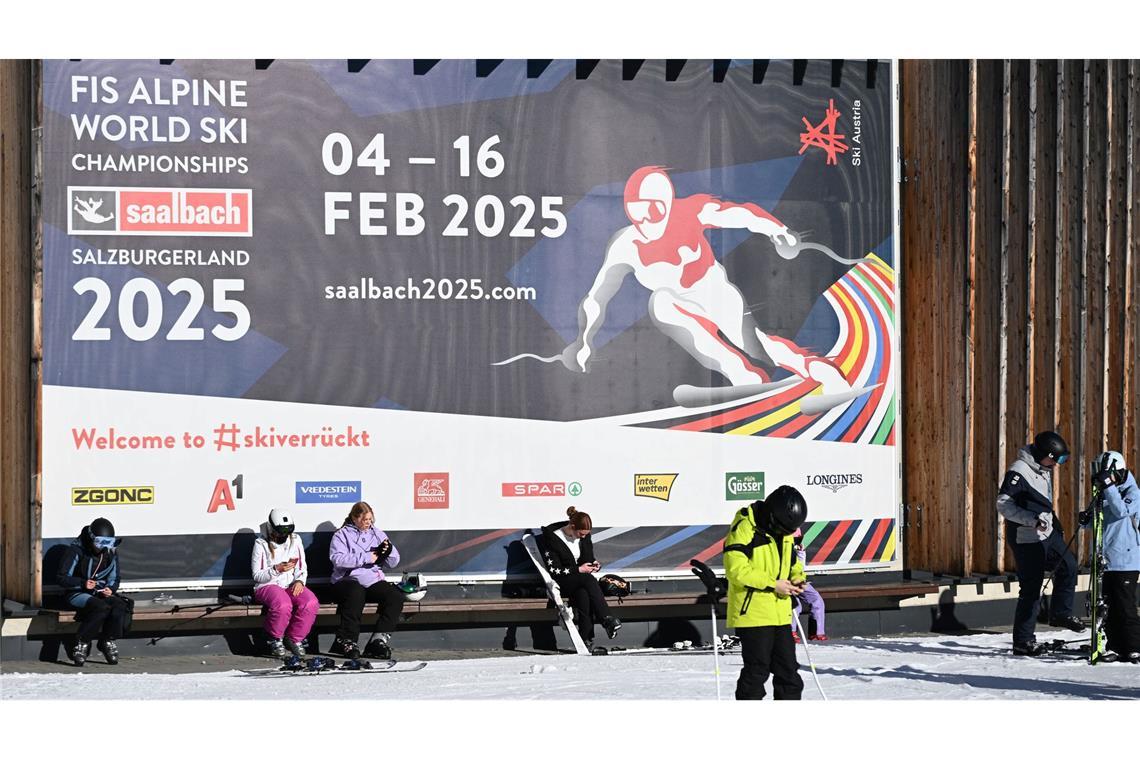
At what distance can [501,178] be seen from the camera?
11469 mm

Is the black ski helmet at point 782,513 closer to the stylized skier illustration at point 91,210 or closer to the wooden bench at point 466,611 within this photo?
the wooden bench at point 466,611

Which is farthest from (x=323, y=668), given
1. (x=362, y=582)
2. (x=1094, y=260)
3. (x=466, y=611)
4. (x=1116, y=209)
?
(x=1116, y=209)

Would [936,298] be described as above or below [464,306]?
above

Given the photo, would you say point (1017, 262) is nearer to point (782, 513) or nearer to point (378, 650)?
point (782, 513)

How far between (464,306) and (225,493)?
245 cm

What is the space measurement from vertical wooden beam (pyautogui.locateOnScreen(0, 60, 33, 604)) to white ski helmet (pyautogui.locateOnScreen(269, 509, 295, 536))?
1.90 metres

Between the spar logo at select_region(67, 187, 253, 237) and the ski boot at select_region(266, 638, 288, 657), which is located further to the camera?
the spar logo at select_region(67, 187, 253, 237)

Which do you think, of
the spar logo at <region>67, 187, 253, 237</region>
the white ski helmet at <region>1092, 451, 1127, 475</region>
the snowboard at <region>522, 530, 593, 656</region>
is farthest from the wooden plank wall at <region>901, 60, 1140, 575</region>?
the spar logo at <region>67, 187, 253, 237</region>

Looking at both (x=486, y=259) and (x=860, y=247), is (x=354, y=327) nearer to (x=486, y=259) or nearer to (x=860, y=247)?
(x=486, y=259)

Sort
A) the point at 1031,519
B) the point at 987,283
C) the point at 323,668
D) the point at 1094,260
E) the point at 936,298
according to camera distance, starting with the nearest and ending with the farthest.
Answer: the point at 323,668
the point at 1031,519
the point at 936,298
the point at 987,283
the point at 1094,260

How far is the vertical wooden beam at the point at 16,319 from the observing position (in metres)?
10.9

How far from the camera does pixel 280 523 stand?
10.7 m

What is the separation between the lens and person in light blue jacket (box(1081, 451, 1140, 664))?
397 inches

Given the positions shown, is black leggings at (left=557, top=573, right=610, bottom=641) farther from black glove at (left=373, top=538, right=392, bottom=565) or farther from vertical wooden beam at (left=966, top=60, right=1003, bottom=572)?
vertical wooden beam at (left=966, top=60, right=1003, bottom=572)
